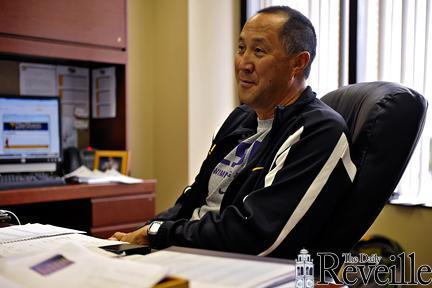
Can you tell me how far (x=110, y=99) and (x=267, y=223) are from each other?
6.48 feet

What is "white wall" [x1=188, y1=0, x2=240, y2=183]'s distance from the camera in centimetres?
332

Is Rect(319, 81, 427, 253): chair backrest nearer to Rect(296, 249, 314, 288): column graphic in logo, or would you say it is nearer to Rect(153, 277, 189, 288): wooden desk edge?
Rect(296, 249, 314, 288): column graphic in logo

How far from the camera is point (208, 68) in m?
3.41

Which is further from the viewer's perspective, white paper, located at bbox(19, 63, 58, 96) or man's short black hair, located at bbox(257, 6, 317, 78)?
white paper, located at bbox(19, 63, 58, 96)

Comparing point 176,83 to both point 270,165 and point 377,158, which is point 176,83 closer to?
point 270,165

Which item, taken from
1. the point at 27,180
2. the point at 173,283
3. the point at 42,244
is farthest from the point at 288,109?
the point at 27,180

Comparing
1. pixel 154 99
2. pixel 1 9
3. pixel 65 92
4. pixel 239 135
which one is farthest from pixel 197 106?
pixel 239 135

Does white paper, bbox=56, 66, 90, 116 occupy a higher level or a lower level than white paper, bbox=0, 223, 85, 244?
higher

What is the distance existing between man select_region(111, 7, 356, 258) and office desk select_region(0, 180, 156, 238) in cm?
87

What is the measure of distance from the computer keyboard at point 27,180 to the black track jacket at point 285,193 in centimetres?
120

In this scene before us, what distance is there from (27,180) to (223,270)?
6.74 feet

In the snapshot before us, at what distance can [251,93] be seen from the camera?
164 centimetres

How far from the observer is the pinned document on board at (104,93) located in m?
2.99

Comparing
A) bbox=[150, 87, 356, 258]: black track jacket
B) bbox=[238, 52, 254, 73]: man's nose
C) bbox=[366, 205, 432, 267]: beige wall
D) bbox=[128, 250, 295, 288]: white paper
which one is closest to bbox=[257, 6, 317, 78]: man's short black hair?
bbox=[238, 52, 254, 73]: man's nose
